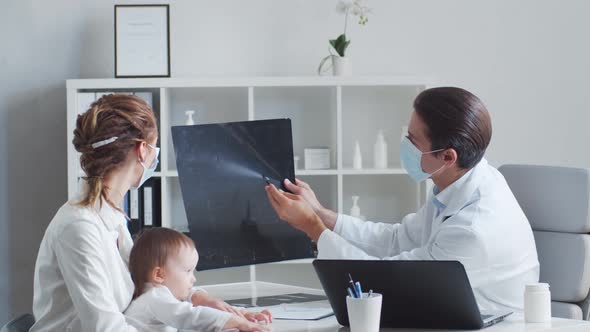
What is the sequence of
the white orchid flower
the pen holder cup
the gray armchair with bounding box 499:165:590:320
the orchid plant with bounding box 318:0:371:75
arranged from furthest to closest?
the white orchid flower → the orchid plant with bounding box 318:0:371:75 → the gray armchair with bounding box 499:165:590:320 → the pen holder cup

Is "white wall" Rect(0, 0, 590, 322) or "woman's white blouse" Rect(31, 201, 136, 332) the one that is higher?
"white wall" Rect(0, 0, 590, 322)

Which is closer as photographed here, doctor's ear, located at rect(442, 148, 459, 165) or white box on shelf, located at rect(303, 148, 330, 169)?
doctor's ear, located at rect(442, 148, 459, 165)

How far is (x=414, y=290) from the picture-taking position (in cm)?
172

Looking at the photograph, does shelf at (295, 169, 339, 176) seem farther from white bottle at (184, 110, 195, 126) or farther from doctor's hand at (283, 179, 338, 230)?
doctor's hand at (283, 179, 338, 230)

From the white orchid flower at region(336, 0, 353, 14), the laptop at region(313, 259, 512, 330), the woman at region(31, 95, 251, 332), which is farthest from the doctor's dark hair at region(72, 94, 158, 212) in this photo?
the white orchid flower at region(336, 0, 353, 14)

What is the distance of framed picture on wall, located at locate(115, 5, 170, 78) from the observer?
3867 millimetres

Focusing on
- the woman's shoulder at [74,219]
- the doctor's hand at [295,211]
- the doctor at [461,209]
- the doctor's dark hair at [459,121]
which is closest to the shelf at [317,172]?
the doctor at [461,209]

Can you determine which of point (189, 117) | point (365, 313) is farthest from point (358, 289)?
point (189, 117)

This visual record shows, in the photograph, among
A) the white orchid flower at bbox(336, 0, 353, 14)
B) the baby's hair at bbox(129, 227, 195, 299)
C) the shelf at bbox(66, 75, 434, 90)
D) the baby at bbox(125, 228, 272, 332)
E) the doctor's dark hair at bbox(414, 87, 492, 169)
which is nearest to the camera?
the baby at bbox(125, 228, 272, 332)

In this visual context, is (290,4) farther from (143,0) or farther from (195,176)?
(195,176)

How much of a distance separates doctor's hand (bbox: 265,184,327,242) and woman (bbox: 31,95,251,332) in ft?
1.51

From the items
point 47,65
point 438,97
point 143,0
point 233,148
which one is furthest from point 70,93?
point 438,97

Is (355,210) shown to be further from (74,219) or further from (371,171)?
(74,219)

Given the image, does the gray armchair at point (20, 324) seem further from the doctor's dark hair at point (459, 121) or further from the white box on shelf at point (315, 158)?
the white box on shelf at point (315, 158)
